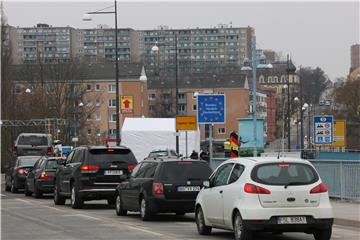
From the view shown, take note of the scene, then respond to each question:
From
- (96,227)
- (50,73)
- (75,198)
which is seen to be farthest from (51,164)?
(50,73)

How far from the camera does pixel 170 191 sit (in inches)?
800

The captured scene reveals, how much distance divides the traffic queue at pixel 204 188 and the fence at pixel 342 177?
5.28 m

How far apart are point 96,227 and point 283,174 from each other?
5.61m

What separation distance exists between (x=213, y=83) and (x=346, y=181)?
130 m

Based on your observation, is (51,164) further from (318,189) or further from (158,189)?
(318,189)

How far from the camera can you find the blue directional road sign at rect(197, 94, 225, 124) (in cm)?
2923

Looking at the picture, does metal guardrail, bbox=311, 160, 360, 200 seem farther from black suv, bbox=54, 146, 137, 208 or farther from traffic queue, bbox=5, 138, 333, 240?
black suv, bbox=54, 146, 137, 208

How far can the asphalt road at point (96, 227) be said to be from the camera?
1633 centimetres

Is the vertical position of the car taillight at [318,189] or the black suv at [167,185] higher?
the car taillight at [318,189]

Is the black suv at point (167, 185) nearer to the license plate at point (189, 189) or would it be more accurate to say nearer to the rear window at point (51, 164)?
the license plate at point (189, 189)

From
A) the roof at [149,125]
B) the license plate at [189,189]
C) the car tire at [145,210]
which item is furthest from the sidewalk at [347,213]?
the roof at [149,125]

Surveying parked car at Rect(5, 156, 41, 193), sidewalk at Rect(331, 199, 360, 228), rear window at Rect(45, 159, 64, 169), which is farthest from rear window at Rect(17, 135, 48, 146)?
sidewalk at Rect(331, 199, 360, 228)

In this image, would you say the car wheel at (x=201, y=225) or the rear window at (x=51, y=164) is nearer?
the car wheel at (x=201, y=225)

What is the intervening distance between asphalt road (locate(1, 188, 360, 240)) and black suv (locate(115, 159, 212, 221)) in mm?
376
